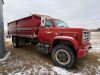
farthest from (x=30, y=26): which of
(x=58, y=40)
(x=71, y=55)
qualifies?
(x=71, y=55)

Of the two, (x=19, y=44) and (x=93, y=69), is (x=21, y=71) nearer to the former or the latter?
(x=93, y=69)

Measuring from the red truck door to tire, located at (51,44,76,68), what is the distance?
27.3 inches

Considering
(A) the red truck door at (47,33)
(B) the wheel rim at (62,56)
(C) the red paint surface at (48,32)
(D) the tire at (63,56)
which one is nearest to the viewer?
(C) the red paint surface at (48,32)

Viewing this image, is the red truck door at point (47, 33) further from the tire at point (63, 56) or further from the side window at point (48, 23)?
the tire at point (63, 56)

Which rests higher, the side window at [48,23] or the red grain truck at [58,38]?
the side window at [48,23]

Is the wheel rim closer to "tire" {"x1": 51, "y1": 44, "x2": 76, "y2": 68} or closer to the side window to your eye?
"tire" {"x1": 51, "y1": 44, "x2": 76, "y2": 68}

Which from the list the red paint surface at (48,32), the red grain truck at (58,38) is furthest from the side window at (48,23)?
the red paint surface at (48,32)

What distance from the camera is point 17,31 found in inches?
331

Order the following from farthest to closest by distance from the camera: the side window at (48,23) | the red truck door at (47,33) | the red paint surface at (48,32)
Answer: the side window at (48,23) < the red truck door at (47,33) < the red paint surface at (48,32)

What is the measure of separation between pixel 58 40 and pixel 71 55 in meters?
0.97

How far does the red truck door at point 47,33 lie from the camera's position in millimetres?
5636

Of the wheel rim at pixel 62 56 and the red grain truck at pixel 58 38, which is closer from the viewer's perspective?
the red grain truck at pixel 58 38

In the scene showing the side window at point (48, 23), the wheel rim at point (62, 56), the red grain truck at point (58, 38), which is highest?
the side window at point (48, 23)

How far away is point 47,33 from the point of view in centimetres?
579
